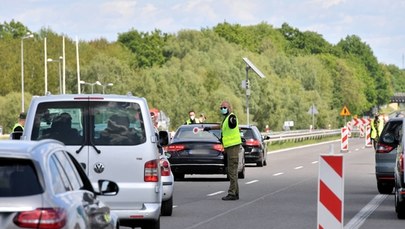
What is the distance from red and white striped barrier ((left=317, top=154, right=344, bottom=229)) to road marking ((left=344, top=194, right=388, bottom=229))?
4809 millimetres

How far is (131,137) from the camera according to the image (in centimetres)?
1567

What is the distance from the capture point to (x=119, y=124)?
1569 centimetres

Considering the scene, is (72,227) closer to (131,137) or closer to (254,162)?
(131,137)

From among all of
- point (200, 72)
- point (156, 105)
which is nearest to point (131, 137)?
point (156, 105)

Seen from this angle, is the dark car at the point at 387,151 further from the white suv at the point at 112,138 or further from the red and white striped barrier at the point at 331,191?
the red and white striped barrier at the point at 331,191

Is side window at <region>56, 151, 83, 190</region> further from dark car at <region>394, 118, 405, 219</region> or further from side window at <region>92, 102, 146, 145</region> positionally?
dark car at <region>394, 118, 405, 219</region>

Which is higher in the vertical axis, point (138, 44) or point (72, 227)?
point (138, 44)

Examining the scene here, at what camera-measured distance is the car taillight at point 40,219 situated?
8.28m

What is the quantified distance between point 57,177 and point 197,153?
21.4 m

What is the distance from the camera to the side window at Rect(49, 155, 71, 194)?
29.0 ft

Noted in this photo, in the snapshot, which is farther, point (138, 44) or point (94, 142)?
point (138, 44)

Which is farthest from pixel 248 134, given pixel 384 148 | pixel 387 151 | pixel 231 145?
pixel 231 145

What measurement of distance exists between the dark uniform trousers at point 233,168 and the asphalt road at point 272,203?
0.26 meters

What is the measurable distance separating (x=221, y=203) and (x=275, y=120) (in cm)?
9267
